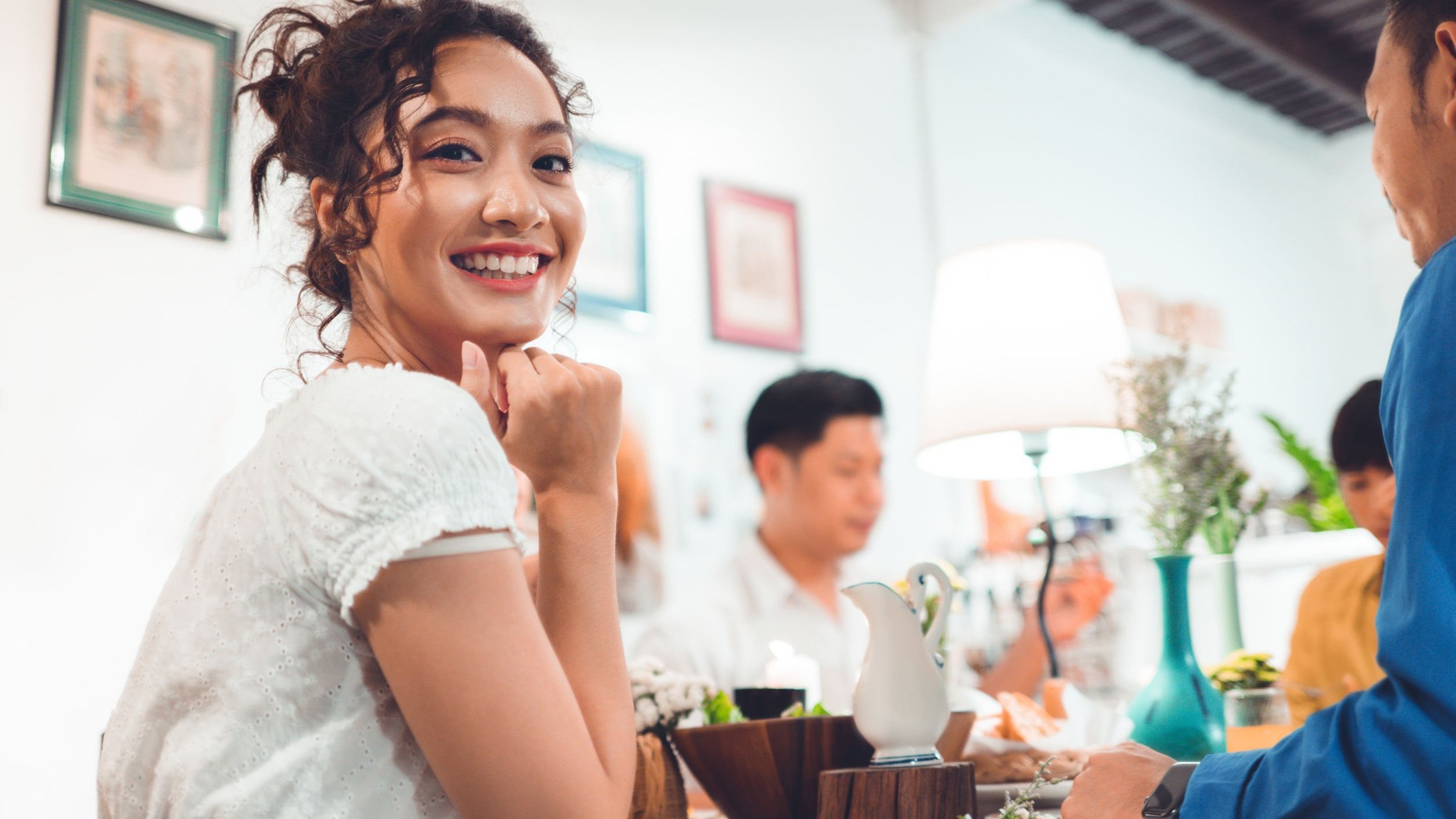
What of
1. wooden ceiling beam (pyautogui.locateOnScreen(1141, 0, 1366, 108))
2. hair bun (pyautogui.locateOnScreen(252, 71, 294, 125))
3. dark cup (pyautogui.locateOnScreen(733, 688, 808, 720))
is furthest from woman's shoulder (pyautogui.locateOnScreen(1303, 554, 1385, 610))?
wooden ceiling beam (pyautogui.locateOnScreen(1141, 0, 1366, 108))

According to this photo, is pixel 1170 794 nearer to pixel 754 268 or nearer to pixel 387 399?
pixel 387 399

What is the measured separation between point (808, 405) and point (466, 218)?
90.5 inches

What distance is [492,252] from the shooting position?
1.18 meters

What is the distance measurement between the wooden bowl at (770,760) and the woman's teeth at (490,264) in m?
0.56

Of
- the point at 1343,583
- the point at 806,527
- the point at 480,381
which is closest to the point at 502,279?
the point at 480,381

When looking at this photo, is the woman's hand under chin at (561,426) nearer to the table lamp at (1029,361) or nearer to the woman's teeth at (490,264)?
the woman's teeth at (490,264)

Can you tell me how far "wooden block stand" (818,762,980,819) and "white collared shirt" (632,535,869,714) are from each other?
171 cm

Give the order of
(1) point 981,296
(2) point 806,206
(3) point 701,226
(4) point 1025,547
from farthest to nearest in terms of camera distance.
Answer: (4) point 1025,547, (2) point 806,206, (3) point 701,226, (1) point 981,296

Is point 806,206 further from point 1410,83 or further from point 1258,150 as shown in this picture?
point 1258,150

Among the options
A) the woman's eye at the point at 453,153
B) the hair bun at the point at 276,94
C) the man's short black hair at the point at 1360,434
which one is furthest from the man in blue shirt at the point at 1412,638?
the man's short black hair at the point at 1360,434

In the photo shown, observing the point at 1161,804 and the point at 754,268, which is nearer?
the point at 1161,804

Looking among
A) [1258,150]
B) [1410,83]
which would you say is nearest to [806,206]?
[1410,83]

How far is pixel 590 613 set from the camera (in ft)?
3.40

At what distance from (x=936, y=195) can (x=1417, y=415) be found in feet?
12.9
